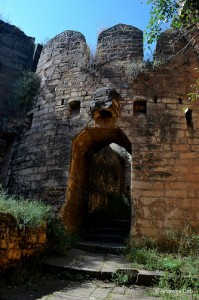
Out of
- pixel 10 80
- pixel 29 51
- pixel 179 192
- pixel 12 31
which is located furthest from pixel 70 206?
pixel 12 31

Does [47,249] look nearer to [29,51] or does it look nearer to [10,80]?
[10,80]

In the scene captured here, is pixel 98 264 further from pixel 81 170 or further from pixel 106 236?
pixel 81 170

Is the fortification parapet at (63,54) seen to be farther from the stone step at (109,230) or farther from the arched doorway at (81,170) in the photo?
the stone step at (109,230)

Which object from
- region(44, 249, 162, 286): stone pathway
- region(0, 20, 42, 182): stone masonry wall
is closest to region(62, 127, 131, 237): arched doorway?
region(44, 249, 162, 286): stone pathway

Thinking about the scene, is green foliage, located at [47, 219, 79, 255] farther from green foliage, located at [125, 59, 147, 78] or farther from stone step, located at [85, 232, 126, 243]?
green foliage, located at [125, 59, 147, 78]

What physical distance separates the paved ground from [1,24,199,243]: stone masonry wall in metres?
1.68

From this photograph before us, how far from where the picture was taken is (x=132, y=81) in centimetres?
623

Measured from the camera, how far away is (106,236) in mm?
6266

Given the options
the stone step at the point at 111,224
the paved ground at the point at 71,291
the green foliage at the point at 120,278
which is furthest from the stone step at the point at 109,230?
the paved ground at the point at 71,291

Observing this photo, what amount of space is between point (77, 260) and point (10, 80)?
5589mm

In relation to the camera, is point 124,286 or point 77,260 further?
point 77,260

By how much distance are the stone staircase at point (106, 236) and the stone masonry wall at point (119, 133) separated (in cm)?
47

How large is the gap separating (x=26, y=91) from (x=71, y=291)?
5313mm

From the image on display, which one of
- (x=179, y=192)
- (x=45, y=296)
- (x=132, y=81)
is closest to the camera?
(x=45, y=296)
